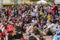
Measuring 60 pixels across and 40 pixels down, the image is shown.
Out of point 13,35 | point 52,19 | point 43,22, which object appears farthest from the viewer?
point 52,19

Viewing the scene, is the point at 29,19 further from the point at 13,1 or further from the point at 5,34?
the point at 13,1

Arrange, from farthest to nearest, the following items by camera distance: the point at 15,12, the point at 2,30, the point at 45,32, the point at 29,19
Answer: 1. the point at 15,12
2. the point at 29,19
3. the point at 45,32
4. the point at 2,30

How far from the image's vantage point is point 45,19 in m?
15.1

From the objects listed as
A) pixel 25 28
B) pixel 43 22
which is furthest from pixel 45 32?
pixel 43 22

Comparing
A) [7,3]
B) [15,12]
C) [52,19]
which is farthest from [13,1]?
[52,19]

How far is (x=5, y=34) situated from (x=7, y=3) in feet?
71.0

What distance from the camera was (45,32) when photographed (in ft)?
40.7

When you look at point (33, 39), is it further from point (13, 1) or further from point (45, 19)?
point (13, 1)

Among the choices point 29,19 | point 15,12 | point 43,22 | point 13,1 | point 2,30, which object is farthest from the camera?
point 13,1

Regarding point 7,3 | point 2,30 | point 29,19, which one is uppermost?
point 2,30

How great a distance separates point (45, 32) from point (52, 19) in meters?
3.01

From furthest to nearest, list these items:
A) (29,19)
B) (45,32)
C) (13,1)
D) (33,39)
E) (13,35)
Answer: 1. (13,1)
2. (29,19)
3. (45,32)
4. (13,35)
5. (33,39)

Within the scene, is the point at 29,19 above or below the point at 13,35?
below

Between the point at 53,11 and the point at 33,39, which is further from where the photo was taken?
the point at 53,11
